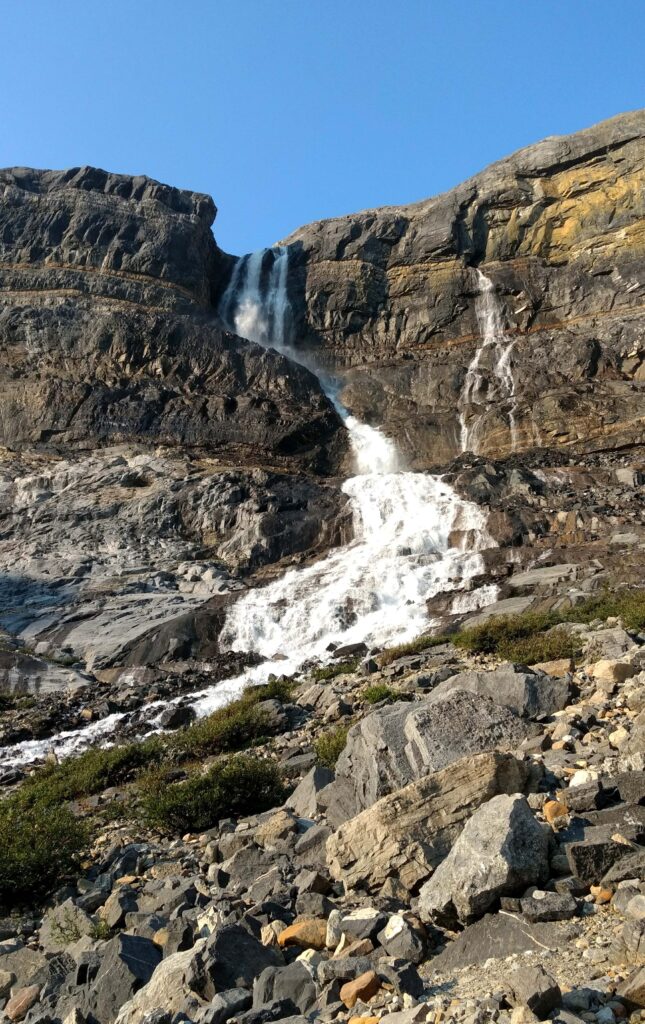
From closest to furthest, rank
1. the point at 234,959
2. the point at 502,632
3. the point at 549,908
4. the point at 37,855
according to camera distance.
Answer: the point at 549,908
the point at 234,959
the point at 37,855
the point at 502,632

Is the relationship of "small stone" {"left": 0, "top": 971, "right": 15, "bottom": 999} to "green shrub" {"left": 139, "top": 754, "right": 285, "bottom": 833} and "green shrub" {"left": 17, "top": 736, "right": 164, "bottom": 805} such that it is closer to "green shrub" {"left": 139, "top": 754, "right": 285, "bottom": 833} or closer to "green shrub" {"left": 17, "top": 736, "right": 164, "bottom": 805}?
"green shrub" {"left": 139, "top": 754, "right": 285, "bottom": 833}

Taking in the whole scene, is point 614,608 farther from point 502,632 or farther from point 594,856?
point 594,856

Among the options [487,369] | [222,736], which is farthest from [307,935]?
[487,369]

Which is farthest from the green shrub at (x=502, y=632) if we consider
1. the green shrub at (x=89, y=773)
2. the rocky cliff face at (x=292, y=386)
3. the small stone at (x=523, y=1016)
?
the small stone at (x=523, y=1016)

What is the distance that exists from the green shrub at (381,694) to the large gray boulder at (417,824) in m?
7.21

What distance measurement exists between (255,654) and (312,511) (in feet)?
37.0

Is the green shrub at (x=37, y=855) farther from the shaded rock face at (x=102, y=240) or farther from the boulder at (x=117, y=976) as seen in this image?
the shaded rock face at (x=102, y=240)

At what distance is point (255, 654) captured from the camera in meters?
23.9

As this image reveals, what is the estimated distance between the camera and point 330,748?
1115 centimetres

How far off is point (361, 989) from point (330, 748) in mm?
6704

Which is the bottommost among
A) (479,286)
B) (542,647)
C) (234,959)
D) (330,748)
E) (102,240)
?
(330,748)

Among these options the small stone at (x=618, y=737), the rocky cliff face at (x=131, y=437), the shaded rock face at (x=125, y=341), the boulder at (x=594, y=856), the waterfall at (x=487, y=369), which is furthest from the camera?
the waterfall at (x=487, y=369)

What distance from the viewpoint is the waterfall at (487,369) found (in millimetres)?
42188

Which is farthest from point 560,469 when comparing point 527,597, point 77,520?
point 77,520
